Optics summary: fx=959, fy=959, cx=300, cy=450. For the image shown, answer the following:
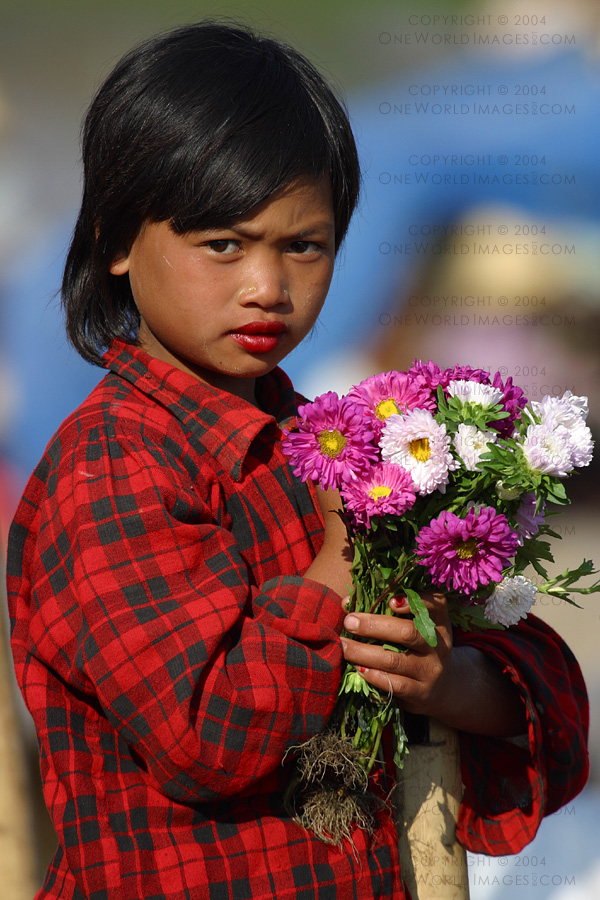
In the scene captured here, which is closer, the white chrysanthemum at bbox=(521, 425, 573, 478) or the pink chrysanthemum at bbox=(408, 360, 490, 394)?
the white chrysanthemum at bbox=(521, 425, 573, 478)

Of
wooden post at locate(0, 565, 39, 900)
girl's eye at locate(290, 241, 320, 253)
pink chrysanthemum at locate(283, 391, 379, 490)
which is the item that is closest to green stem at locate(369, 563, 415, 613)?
pink chrysanthemum at locate(283, 391, 379, 490)

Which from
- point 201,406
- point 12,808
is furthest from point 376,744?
point 12,808

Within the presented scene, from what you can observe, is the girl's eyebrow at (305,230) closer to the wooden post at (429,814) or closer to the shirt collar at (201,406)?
the shirt collar at (201,406)

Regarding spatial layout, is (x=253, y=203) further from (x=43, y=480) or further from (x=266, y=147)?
(x=43, y=480)

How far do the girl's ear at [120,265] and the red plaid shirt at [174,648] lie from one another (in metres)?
0.14

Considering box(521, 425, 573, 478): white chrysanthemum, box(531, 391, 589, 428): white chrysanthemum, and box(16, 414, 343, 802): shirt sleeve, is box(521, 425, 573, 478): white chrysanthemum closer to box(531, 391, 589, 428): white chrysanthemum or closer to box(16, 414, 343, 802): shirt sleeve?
box(531, 391, 589, 428): white chrysanthemum

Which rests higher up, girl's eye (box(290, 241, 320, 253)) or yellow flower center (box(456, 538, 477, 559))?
girl's eye (box(290, 241, 320, 253))

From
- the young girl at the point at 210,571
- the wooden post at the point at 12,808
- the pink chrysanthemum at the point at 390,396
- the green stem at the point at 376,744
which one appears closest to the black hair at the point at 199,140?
the young girl at the point at 210,571

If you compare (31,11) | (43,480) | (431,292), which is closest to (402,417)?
(43,480)

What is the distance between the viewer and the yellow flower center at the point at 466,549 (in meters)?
1.09

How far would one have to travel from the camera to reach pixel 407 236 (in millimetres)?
2730

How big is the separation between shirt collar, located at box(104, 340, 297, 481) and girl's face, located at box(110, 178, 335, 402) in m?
0.04

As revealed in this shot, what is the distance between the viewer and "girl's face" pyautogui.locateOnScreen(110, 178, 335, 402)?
4.12 ft

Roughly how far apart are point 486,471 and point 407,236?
175cm
